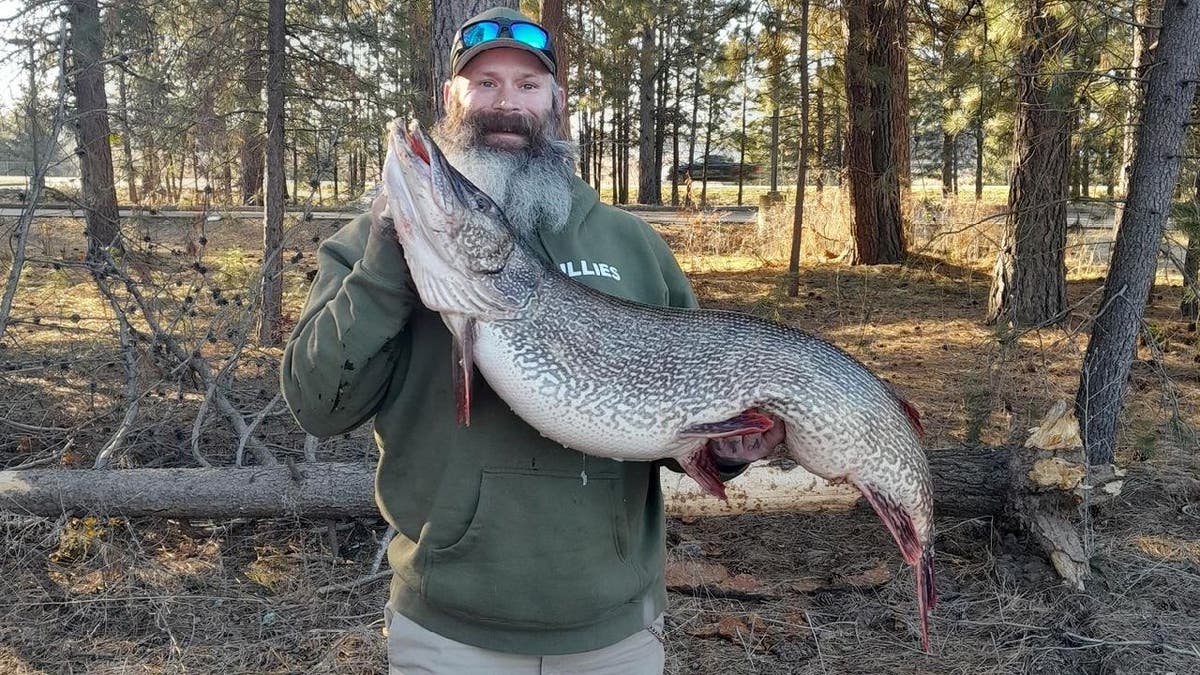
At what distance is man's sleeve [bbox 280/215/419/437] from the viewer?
78.0 inches

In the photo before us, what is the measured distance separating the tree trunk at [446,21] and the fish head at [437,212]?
2.58m

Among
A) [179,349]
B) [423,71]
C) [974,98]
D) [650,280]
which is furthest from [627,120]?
[650,280]

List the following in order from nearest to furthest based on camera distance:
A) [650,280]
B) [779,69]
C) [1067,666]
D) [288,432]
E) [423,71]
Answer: [650,280] < [1067,666] < [288,432] < [423,71] < [779,69]

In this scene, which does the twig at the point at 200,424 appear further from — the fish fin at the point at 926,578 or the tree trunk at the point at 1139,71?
the tree trunk at the point at 1139,71

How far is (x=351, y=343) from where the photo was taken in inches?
77.5

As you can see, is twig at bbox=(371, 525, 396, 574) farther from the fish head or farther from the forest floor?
the fish head

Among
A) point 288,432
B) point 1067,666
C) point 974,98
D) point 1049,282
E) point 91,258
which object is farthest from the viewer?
point 1049,282

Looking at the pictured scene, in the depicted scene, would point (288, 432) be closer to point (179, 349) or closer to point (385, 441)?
point (179, 349)

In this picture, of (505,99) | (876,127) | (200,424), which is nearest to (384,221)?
(505,99)

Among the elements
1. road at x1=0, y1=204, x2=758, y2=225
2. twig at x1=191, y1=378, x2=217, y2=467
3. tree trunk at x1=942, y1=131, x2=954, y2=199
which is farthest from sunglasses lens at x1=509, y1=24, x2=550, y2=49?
tree trunk at x1=942, y1=131, x2=954, y2=199

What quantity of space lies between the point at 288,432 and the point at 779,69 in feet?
25.2

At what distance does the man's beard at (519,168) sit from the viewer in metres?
2.34

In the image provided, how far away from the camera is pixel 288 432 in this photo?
18.7ft

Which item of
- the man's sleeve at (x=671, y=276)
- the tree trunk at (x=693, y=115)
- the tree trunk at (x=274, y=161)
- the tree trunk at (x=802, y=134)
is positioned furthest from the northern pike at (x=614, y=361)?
the tree trunk at (x=693, y=115)
